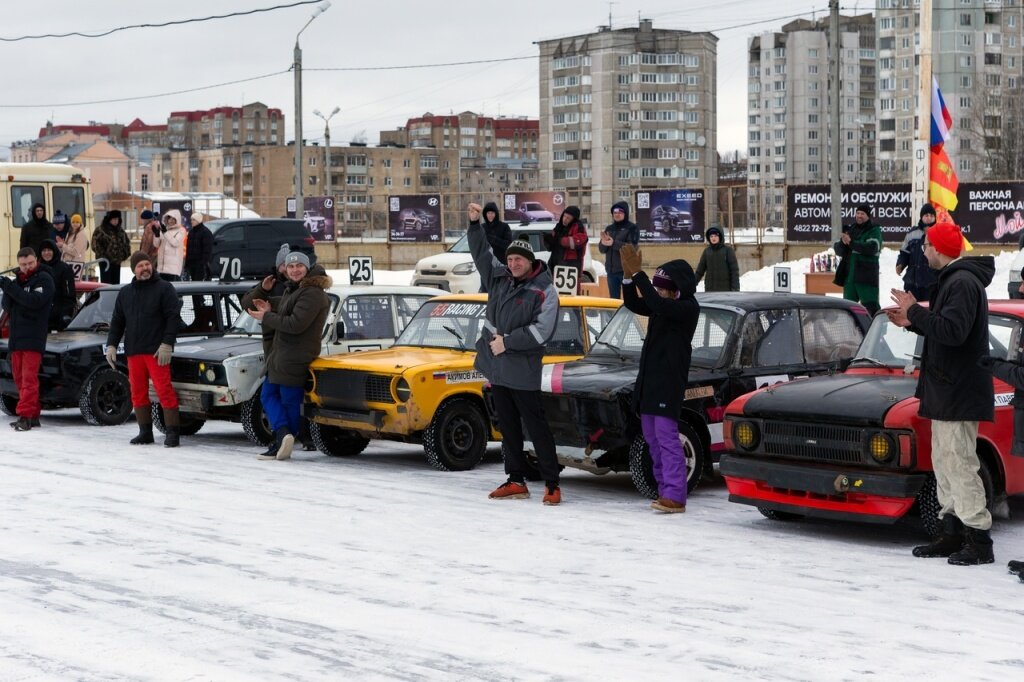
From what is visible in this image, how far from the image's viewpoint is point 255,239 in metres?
30.4

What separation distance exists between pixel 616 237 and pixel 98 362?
23.9 ft

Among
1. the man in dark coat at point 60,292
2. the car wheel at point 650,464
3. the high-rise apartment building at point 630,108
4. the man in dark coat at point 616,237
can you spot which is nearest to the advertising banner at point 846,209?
the man in dark coat at point 616,237

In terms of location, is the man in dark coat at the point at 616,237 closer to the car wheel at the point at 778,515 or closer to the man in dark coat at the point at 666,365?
the man in dark coat at the point at 666,365

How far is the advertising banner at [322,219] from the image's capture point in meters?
46.8

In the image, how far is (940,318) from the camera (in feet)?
25.5

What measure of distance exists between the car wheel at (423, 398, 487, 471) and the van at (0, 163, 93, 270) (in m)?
18.2

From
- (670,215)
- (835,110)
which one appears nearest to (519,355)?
(835,110)

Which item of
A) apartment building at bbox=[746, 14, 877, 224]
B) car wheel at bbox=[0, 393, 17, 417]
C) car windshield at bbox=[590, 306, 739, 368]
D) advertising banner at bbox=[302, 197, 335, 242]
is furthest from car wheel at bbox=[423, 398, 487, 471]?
apartment building at bbox=[746, 14, 877, 224]

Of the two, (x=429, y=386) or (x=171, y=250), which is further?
(x=171, y=250)

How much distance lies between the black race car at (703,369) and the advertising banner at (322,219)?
3595cm

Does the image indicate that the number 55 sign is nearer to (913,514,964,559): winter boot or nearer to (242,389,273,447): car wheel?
(242,389,273,447): car wheel

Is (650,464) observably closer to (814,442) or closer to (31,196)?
(814,442)

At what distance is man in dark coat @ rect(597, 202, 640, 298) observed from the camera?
1856 centimetres

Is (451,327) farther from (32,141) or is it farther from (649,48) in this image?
(32,141)
